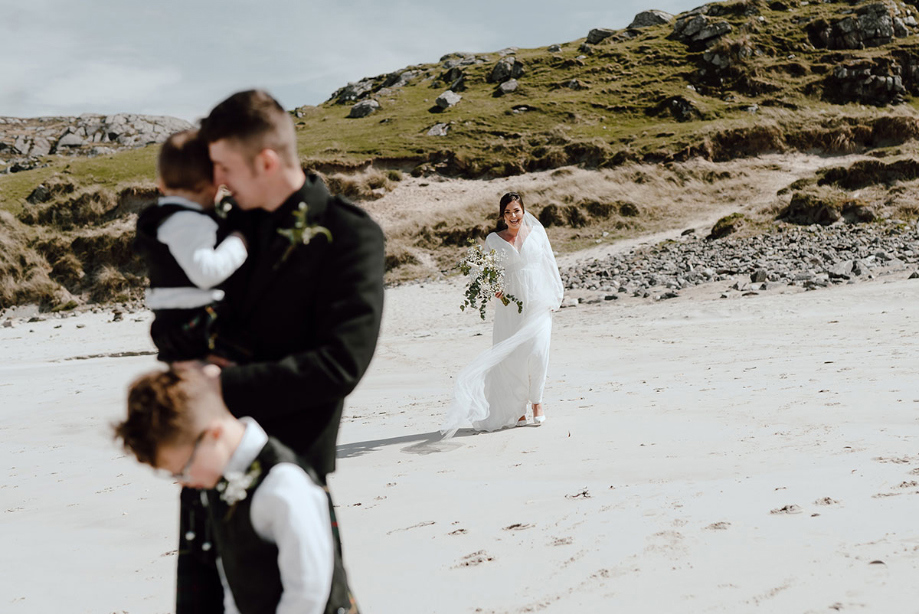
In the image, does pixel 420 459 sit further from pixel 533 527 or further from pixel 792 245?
pixel 792 245

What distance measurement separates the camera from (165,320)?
2178 millimetres

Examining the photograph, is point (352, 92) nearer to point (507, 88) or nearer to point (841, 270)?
point (507, 88)

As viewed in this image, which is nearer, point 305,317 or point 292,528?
point 292,528

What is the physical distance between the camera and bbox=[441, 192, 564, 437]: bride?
837 cm

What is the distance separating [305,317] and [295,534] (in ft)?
1.96

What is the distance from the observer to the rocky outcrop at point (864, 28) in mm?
60656

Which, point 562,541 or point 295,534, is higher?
point 295,534

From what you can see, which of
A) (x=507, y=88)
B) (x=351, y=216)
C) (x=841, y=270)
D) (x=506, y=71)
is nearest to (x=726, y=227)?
(x=841, y=270)

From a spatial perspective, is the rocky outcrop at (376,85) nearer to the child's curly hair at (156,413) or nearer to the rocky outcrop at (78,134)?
the rocky outcrop at (78,134)

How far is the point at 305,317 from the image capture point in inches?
84.8

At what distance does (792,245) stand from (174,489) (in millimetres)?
21958

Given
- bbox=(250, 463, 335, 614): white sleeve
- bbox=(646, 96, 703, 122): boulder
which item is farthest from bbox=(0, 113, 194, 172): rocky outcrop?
bbox=(250, 463, 335, 614): white sleeve

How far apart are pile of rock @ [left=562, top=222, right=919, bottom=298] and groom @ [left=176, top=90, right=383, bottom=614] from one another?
1779cm

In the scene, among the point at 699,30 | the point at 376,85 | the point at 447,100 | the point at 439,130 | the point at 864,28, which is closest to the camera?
the point at 439,130
